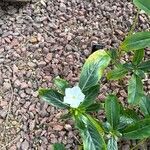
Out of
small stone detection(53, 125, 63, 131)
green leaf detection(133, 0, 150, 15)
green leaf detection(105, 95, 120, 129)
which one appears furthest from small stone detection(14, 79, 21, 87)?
green leaf detection(133, 0, 150, 15)

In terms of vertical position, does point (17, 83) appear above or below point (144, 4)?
below

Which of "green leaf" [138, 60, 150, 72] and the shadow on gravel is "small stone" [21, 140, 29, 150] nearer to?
"green leaf" [138, 60, 150, 72]

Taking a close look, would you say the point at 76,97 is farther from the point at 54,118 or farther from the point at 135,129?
the point at 54,118

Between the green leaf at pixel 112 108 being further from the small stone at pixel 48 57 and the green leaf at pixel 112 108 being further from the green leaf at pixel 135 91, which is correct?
the small stone at pixel 48 57

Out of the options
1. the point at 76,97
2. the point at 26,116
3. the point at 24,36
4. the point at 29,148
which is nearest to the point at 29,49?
the point at 24,36

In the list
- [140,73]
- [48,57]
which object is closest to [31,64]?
[48,57]

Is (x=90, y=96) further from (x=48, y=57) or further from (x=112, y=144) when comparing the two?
(x=48, y=57)
